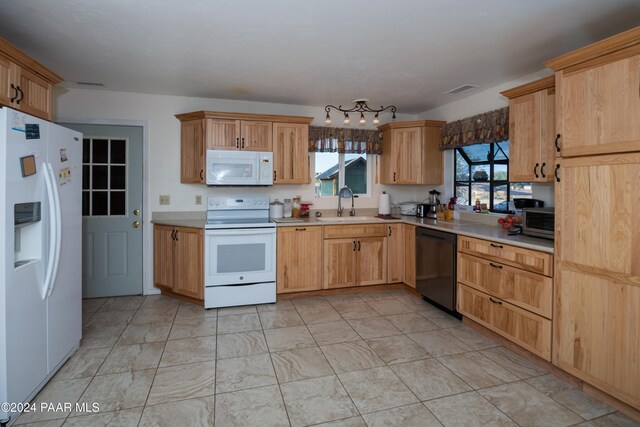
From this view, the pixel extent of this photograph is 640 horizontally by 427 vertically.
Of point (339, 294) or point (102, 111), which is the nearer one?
point (102, 111)

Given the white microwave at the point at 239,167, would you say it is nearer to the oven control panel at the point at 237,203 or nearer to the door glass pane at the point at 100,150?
the oven control panel at the point at 237,203

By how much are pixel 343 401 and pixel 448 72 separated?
292 cm

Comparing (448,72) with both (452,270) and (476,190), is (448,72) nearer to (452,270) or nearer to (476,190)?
(476,190)

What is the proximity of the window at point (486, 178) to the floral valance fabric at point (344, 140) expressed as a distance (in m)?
1.09

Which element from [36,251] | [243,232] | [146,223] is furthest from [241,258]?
[36,251]

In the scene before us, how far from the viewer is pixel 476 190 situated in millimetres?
4070

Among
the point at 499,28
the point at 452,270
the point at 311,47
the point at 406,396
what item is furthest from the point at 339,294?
the point at 499,28

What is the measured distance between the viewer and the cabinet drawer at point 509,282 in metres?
2.35

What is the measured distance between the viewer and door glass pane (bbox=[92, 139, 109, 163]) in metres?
3.81

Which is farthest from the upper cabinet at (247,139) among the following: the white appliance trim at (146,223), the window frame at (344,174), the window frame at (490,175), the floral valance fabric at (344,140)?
the window frame at (490,175)

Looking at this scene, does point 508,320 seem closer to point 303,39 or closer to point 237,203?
point 303,39

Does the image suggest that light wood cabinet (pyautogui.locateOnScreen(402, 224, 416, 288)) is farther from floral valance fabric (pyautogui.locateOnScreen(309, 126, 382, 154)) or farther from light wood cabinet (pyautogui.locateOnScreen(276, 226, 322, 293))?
floral valance fabric (pyautogui.locateOnScreen(309, 126, 382, 154))

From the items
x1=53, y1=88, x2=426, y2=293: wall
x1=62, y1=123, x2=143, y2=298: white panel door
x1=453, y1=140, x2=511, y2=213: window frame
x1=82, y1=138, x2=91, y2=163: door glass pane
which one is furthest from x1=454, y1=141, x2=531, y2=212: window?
x1=82, y1=138, x2=91, y2=163: door glass pane

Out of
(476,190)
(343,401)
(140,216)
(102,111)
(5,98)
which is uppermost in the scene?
(102,111)
